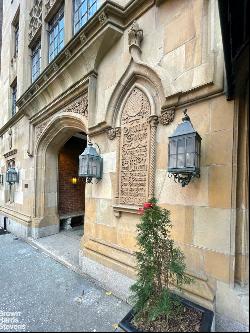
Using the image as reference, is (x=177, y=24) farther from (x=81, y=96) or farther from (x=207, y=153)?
(x=81, y=96)

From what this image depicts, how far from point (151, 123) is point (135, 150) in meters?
0.59

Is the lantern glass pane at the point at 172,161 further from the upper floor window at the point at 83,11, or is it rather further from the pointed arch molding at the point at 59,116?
the upper floor window at the point at 83,11

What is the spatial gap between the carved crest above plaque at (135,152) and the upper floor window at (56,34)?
4.56 metres

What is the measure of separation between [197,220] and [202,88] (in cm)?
189

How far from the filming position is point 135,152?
3.97 meters

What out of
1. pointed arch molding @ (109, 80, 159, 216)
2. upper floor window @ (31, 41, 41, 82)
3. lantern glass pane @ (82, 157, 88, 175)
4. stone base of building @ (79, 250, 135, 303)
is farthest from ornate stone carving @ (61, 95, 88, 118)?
upper floor window @ (31, 41, 41, 82)

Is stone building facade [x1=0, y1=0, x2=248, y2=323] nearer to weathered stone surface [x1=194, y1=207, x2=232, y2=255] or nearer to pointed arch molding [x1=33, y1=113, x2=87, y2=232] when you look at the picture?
weathered stone surface [x1=194, y1=207, x2=232, y2=255]

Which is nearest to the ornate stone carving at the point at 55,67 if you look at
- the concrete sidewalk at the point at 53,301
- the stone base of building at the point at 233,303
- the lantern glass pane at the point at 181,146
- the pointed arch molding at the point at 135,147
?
the pointed arch molding at the point at 135,147

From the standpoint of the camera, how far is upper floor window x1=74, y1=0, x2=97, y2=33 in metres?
5.55

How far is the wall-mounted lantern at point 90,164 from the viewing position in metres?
4.38

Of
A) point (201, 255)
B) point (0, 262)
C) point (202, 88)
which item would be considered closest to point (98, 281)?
point (201, 255)

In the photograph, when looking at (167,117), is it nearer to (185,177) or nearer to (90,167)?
(185,177)

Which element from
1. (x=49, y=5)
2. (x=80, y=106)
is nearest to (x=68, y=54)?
(x=80, y=106)

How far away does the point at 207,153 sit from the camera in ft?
9.90
